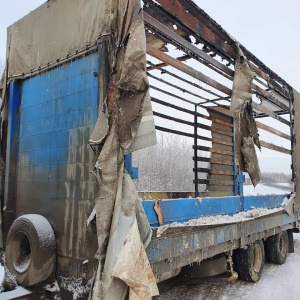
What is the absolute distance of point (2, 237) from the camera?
3.79 metres

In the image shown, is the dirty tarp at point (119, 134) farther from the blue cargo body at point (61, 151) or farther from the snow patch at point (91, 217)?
the blue cargo body at point (61, 151)

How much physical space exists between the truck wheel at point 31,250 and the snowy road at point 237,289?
2.23m

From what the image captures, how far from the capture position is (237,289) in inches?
200

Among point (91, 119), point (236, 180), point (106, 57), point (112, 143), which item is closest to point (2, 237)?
point (91, 119)

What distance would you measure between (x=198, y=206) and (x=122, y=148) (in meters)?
1.63

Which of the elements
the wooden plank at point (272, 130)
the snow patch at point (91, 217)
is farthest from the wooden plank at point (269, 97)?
the snow patch at point (91, 217)

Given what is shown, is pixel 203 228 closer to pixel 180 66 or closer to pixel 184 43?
pixel 180 66

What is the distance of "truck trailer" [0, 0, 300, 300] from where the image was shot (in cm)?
258

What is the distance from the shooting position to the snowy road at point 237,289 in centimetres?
472

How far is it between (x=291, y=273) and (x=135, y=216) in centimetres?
490

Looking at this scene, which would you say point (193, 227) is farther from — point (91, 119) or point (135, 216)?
point (91, 119)

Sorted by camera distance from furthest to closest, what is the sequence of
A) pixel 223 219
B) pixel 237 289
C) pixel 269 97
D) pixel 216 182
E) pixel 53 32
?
1. pixel 216 182
2. pixel 269 97
3. pixel 237 289
4. pixel 223 219
5. pixel 53 32

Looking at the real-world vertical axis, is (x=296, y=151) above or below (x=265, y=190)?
above

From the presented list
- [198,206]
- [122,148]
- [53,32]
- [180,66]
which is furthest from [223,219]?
[53,32]
